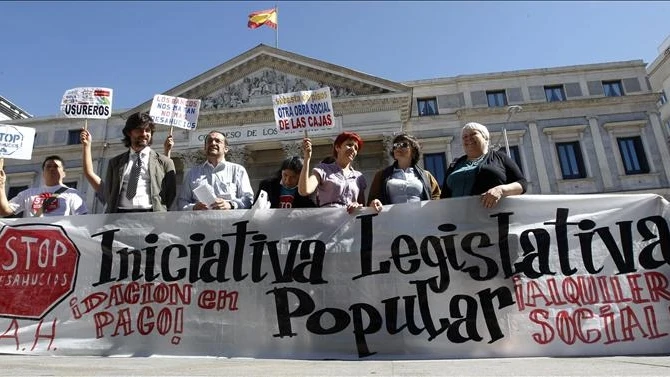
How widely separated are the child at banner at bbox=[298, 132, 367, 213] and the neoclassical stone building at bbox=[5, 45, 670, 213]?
19.8m

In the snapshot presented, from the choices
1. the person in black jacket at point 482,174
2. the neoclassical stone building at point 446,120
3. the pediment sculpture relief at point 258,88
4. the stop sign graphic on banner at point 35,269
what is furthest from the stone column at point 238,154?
the person in black jacket at point 482,174

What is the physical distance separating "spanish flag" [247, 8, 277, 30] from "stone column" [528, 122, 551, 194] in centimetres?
1679

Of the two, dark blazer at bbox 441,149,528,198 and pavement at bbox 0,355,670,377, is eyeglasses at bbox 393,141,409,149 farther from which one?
pavement at bbox 0,355,670,377

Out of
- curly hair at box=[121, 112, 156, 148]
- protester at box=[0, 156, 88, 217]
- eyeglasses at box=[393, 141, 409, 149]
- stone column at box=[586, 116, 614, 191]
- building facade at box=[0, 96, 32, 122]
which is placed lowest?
protester at box=[0, 156, 88, 217]

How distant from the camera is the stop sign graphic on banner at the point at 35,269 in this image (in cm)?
Result: 356

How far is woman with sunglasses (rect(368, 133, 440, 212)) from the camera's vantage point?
12.9 ft

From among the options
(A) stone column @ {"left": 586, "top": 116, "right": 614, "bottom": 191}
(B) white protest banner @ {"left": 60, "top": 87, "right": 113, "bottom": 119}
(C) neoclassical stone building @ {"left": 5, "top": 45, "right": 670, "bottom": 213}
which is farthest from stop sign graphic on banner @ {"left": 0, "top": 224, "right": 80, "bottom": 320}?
(A) stone column @ {"left": 586, "top": 116, "right": 614, "bottom": 191}

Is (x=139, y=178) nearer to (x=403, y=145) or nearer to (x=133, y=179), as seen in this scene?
(x=133, y=179)

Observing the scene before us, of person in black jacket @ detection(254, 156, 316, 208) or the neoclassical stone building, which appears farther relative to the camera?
the neoclassical stone building

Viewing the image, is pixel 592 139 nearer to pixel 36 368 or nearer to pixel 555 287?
pixel 555 287

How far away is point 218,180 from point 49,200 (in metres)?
1.78

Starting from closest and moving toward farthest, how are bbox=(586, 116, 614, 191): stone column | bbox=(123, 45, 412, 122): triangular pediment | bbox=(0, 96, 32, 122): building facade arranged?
1. bbox=(586, 116, 614, 191): stone column
2. bbox=(123, 45, 412, 122): triangular pediment
3. bbox=(0, 96, 32, 122): building facade

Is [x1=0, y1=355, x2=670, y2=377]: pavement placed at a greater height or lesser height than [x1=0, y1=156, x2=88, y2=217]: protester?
lesser

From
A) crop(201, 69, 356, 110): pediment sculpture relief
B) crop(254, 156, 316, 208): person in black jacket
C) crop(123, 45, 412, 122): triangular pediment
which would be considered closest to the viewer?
crop(254, 156, 316, 208): person in black jacket
